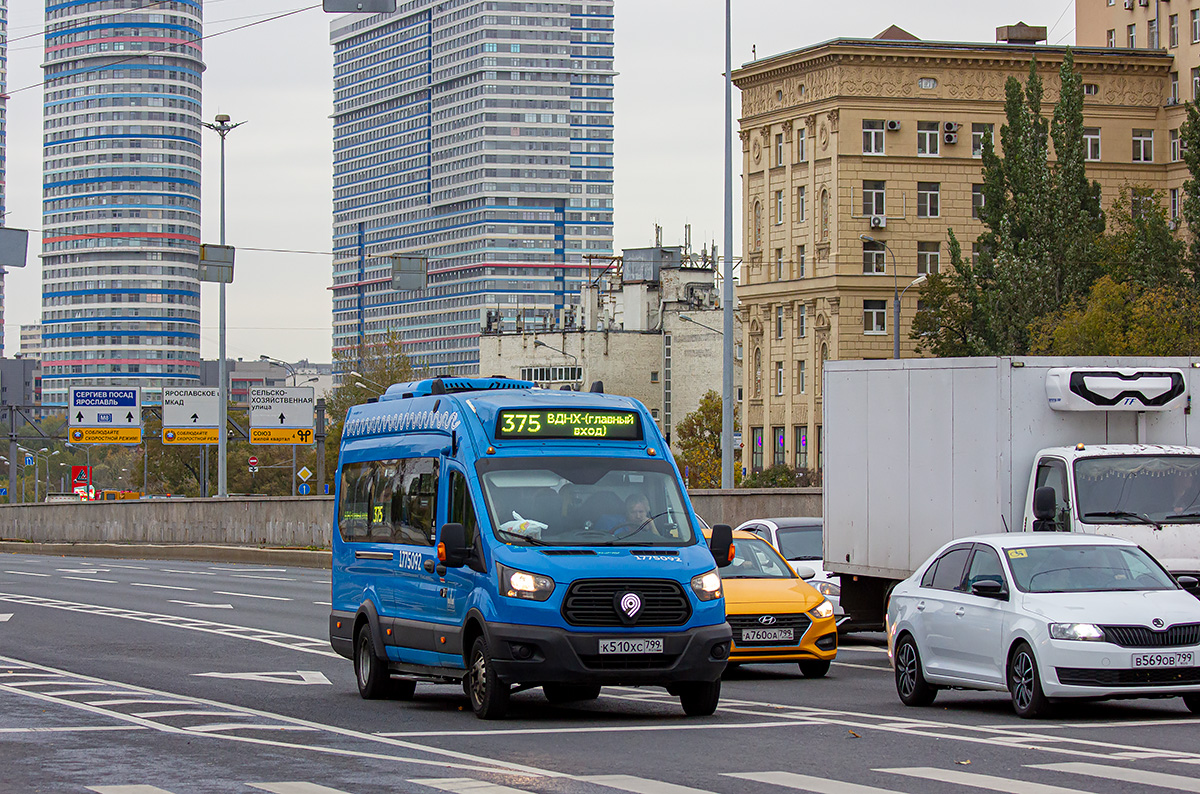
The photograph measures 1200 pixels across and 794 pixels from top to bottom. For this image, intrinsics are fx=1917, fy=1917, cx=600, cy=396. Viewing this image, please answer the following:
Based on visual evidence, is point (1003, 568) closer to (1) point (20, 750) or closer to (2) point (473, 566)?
(2) point (473, 566)

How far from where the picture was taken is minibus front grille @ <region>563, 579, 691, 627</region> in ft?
43.9

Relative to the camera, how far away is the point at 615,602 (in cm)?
1341

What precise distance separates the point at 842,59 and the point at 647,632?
8167 centimetres

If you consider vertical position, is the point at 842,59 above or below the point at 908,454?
above

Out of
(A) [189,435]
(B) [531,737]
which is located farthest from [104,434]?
(B) [531,737]

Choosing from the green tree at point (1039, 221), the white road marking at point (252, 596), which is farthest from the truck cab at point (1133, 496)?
the green tree at point (1039, 221)

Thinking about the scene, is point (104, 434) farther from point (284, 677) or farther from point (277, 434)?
point (284, 677)

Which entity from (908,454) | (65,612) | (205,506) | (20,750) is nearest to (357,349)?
(205,506)

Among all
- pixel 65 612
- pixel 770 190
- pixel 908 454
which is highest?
pixel 770 190

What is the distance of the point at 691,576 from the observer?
45.0 ft

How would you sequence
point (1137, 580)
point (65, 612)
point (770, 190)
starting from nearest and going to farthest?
point (1137, 580), point (65, 612), point (770, 190)

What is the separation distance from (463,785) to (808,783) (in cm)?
186

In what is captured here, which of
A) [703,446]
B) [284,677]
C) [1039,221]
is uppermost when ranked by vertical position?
[1039,221]

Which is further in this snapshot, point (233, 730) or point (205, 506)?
point (205, 506)
